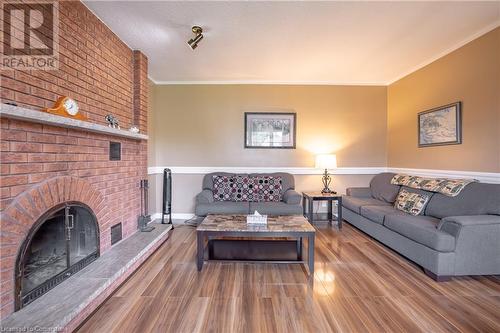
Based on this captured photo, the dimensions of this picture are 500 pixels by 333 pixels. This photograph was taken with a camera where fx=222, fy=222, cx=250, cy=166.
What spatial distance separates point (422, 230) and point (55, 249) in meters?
3.41

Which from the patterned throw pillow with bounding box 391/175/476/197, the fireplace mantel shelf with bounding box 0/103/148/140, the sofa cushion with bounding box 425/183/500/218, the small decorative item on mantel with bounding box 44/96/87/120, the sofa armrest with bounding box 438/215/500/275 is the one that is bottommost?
the sofa armrest with bounding box 438/215/500/275

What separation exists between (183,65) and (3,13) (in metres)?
2.22

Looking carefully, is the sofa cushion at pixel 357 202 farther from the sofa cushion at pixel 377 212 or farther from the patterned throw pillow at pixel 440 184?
the patterned throw pillow at pixel 440 184

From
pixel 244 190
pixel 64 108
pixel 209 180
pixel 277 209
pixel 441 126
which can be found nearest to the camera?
pixel 64 108

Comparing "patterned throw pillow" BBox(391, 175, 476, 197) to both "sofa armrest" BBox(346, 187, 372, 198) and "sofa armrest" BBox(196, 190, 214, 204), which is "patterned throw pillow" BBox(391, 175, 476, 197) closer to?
"sofa armrest" BBox(346, 187, 372, 198)

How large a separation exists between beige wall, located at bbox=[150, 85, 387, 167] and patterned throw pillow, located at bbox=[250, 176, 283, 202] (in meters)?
0.48

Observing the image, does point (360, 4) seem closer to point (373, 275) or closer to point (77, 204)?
point (373, 275)

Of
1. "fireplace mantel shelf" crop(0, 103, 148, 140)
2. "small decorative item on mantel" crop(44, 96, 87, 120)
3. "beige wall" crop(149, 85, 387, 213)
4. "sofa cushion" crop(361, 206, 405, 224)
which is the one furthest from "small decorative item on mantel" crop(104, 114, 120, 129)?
"sofa cushion" crop(361, 206, 405, 224)

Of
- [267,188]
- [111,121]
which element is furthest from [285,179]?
[111,121]

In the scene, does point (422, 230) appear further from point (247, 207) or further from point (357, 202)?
point (247, 207)

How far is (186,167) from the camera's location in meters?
4.32

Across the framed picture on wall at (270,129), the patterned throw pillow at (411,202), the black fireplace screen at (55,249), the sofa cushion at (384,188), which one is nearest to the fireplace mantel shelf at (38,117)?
the black fireplace screen at (55,249)

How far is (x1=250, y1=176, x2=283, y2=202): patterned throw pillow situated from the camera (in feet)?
12.6

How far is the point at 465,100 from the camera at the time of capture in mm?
2807
